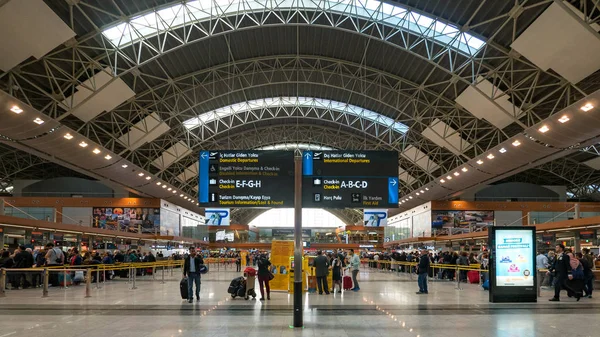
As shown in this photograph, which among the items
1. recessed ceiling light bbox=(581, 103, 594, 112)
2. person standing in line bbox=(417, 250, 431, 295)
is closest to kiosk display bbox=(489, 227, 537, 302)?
person standing in line bbox=(417, 250, 431, 295)

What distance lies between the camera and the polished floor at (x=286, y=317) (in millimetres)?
10219

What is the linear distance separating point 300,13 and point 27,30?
42.9 feet

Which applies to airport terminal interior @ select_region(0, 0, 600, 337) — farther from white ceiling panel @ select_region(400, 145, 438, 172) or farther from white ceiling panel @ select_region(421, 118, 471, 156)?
white ceiling panel @ select_region(400, 145, 438, 172)

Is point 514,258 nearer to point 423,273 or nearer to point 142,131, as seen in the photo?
point 423,273

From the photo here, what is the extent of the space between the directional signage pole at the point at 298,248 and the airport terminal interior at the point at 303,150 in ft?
0.13

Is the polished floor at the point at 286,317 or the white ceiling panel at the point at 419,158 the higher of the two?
the white ceiling panel at the point at 419,158

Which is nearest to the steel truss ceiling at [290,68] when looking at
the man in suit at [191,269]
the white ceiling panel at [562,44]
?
the white ceiling panel at [562,44]

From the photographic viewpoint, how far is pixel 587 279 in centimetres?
1783

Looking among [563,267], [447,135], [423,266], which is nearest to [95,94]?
[423,266]

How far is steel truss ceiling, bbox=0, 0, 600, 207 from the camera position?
25.6 m

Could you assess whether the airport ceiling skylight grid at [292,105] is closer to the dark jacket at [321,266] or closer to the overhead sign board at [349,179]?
the dark jacket at [321,266]

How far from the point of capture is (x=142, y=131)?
123ft

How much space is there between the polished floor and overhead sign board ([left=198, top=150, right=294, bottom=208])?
9.08 feet

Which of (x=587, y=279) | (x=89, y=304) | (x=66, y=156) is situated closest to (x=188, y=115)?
(x=66, y=156)
